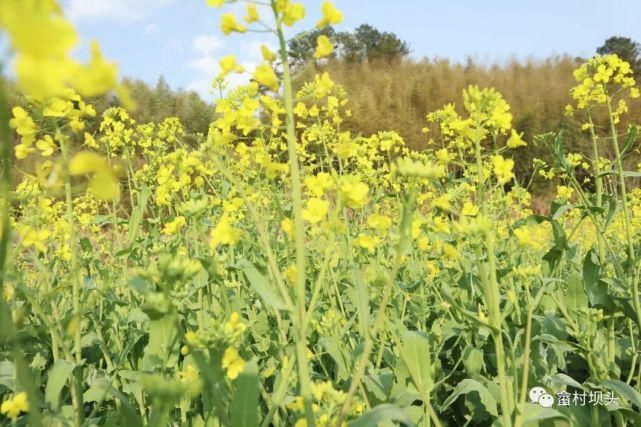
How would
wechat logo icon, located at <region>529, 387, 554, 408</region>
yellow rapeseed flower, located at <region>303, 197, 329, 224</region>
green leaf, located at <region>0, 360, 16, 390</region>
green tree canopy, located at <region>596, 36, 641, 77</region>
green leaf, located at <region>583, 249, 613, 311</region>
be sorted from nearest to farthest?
yellow rapeseed flower, located at <region>303, 197, 329, 224</region> → green leaf, located at <region>0, 360, 16, 390</region> → wechat logo icon, located at <region>529, 387, 554, 408</region> → green leaf, located at <region>583, 249, 613, 311</region> → green tree canopy, located at <region>596, 36, 641, 77</region>

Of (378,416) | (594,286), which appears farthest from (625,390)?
(378,416)

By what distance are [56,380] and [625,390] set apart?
164 centimetres

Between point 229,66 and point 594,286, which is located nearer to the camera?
point 229,66

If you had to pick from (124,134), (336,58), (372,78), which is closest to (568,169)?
(124,134)

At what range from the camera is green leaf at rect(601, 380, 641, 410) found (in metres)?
1.73

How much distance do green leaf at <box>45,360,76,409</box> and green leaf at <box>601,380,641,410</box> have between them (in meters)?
1.58

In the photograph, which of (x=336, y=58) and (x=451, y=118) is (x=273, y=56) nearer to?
(x=451, y=118)

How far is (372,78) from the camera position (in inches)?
663

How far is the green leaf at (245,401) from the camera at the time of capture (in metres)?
1.09

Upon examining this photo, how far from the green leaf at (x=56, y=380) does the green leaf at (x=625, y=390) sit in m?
1.58

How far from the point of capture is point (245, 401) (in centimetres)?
111

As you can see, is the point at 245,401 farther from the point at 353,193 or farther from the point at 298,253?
the point at 353,193

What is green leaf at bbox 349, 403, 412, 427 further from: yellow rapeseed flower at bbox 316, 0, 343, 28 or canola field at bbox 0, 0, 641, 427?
yellow rapeseed flower at bbox 316, 0, 343, 28

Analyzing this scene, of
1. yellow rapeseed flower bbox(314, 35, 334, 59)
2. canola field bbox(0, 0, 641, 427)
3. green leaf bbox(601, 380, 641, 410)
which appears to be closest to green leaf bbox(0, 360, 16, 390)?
canola field bbox(0, 0, 641, 427)
